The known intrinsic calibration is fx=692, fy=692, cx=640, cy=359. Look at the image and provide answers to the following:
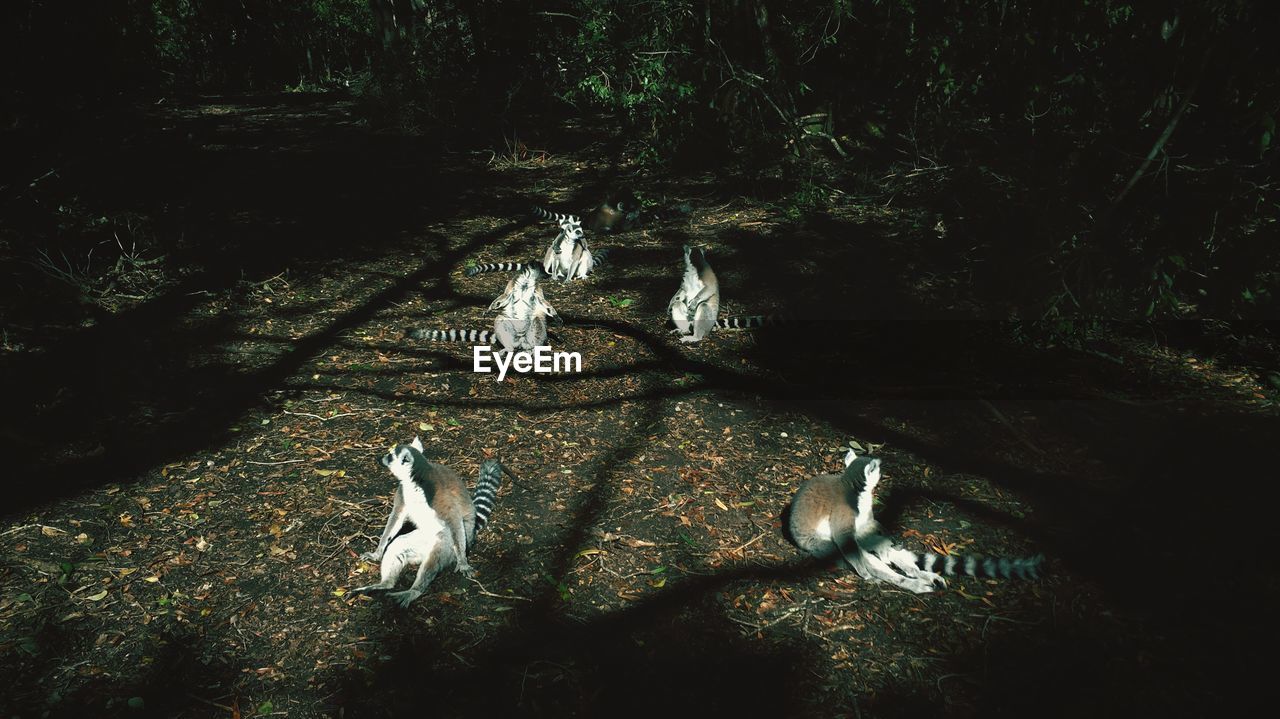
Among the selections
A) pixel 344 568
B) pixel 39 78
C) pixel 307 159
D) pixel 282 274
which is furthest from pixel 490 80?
pixel 344 568

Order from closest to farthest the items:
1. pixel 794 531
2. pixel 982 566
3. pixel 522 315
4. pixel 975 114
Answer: pixel 982 566 < pixel 794 531 < pixel 522 315 < pixel 975 114

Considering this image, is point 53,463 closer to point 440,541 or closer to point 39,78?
point 440,541

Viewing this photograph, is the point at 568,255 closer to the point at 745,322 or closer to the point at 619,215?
the point at 619,215

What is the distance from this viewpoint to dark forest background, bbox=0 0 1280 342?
5.54 m

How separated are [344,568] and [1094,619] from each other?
13.9 feet

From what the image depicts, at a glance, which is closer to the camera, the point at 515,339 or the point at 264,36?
the point at 515,339

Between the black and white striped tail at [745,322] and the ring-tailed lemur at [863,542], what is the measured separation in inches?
116

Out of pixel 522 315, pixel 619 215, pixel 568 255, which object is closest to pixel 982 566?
pixel 522 315

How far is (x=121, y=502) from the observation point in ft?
15.2

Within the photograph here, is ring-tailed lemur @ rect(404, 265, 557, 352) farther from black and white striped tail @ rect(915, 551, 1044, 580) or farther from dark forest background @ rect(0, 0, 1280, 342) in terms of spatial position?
dark forest background @ rect(0, 0, 1280, 342)

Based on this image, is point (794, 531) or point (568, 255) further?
point (568, 255)

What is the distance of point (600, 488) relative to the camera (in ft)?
16.5

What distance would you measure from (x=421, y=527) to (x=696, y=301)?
154 inches

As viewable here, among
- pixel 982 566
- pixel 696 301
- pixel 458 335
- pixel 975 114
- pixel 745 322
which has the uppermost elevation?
pixel 975 114
